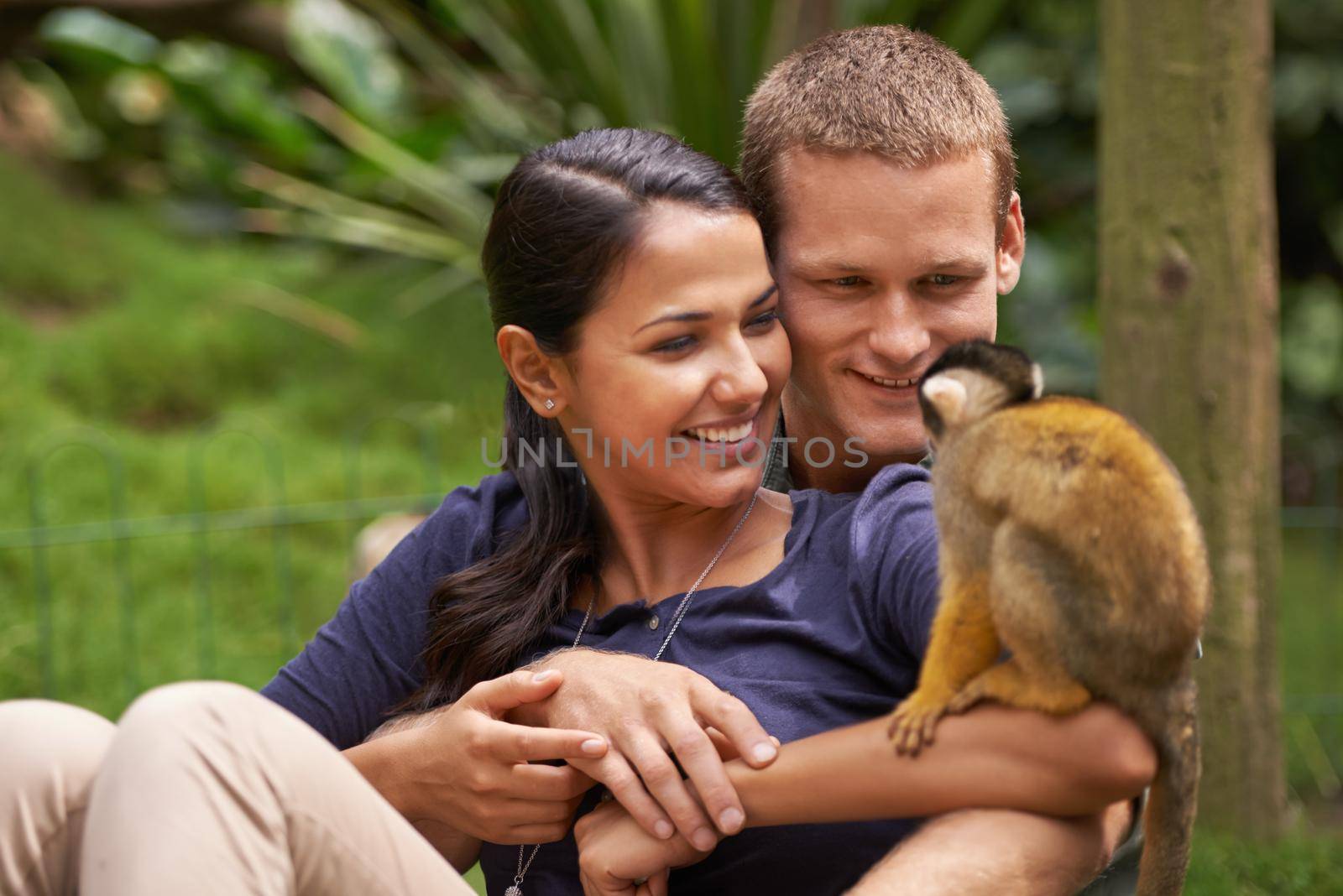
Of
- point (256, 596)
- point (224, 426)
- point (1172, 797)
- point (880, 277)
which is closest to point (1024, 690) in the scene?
point (1172, 797)

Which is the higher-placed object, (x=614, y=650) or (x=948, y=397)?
(x=948, y=397)

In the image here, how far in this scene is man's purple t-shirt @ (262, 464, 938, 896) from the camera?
5.66ft

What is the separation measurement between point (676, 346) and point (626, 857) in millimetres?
679

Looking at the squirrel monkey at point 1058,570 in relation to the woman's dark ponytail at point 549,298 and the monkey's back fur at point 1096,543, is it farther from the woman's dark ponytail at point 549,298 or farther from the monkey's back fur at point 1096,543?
the woman's dark ponytail at point 549,298

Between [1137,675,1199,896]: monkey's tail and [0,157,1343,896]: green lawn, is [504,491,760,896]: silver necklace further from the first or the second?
[0,157,1343,896]: green lawn

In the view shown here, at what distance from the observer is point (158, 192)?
357 inches

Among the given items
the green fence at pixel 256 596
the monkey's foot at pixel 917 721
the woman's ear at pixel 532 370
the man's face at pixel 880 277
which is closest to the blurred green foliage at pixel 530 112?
the green fence at pixel 256 596

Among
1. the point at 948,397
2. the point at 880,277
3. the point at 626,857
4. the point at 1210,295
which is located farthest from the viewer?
the point at 1210,295

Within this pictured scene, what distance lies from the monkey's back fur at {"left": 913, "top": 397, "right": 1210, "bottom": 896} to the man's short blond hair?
0.68 m

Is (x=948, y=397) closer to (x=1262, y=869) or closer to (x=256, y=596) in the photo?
(x=1262, y=869)

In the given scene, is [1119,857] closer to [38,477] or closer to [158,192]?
[38,477]

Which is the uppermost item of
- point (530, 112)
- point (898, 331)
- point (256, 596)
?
point (530, 112)

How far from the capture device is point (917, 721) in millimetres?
1470

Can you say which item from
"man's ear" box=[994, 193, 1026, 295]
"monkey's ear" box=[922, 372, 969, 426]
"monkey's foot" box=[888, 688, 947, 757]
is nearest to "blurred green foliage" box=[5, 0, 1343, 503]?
"man's ear" box=[994, 193, 1026, 295]
